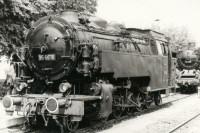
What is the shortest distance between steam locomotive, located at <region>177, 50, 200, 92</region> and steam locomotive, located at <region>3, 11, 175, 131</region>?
11.7 m

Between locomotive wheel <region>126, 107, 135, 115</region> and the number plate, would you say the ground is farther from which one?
the number plate

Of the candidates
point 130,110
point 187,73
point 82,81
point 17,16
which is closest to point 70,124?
point 82,81

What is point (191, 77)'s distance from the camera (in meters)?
22.0

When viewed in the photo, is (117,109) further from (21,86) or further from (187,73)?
(187,73)

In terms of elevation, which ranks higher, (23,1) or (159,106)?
(23,1)

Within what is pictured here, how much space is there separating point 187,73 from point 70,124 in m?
14.9

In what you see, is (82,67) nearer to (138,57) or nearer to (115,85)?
(115,85)

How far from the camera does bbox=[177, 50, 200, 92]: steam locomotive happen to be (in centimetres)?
2141

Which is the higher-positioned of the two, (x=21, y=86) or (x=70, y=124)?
(x=21, y=86)

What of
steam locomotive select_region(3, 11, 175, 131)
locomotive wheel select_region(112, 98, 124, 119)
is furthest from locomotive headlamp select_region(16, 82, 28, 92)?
locomotive wheel select_region(112, 98, 124, 119)

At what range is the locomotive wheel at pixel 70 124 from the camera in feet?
27.7

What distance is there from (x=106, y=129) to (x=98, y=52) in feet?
6.98

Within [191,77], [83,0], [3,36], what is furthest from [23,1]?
[191,77]

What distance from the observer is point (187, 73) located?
22250 millimetres
